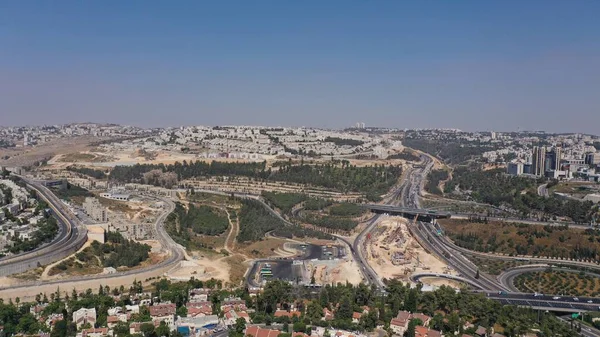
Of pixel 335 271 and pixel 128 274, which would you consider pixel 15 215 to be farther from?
pixel 335 271

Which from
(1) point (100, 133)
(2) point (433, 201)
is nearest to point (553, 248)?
(2) point (433, 201)

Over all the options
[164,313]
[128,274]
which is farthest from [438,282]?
[128,274]

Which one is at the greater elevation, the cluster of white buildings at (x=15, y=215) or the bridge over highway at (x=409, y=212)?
the cluster of white buildings at (x=15, y=215)

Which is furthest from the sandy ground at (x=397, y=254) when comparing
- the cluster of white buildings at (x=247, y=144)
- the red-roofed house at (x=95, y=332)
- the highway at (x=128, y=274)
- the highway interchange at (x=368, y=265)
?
the cluster of white buildings at (x=247, y=144)

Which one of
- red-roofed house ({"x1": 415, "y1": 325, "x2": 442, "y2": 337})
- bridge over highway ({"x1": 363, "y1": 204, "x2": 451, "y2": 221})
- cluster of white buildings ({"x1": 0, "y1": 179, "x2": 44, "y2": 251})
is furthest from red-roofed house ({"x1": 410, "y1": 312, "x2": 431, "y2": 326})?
bridge over highway ({"x1": 363, "y1": 204, "x2": 451, "y2": 221})

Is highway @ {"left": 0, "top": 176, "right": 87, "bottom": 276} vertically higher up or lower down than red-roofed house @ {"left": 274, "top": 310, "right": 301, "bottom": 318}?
higher up

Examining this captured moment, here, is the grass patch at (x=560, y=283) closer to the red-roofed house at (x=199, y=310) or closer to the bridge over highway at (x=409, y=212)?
the bridge over highway at (x=409, y=212)

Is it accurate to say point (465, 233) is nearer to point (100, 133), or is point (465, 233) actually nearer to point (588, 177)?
point (588, 177)

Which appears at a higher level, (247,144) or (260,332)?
(247,144)

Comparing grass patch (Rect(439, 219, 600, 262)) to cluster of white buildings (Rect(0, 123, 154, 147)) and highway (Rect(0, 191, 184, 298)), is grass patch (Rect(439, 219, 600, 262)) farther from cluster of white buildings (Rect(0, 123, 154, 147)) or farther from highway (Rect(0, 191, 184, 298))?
cluster of white buildings (Rect(0, 123, 154, 147))
